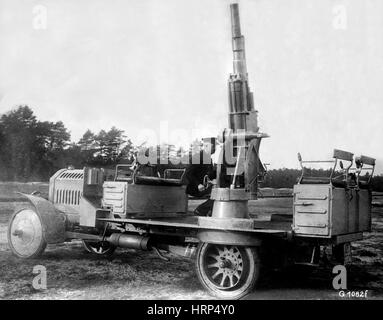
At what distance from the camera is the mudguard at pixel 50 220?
8.37 m

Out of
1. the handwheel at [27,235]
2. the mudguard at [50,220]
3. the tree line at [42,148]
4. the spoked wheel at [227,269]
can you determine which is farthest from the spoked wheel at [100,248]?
the tree line at [42,148]

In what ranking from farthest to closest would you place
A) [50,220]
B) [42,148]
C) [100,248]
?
[42,148] → [100,248] → [50,220]

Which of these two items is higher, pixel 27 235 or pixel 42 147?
pixel 42 147

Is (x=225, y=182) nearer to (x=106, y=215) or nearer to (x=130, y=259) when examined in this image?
(x=106, y=215)

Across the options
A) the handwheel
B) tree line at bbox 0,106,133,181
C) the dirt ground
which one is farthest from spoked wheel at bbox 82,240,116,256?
tree line at bbox 0,106,133,181

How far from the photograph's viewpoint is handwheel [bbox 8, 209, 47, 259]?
28.3 feet

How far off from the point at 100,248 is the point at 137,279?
211cm

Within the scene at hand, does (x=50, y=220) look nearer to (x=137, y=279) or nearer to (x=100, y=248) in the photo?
(x=100, y=248)

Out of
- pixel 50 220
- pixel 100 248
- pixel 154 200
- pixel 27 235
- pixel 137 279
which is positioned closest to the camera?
pixel 137 279

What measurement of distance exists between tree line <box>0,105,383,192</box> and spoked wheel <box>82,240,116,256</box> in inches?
595

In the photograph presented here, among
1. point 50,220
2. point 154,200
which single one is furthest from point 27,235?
point 154,200

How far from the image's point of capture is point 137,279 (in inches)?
289

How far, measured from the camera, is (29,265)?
8.09 metres
